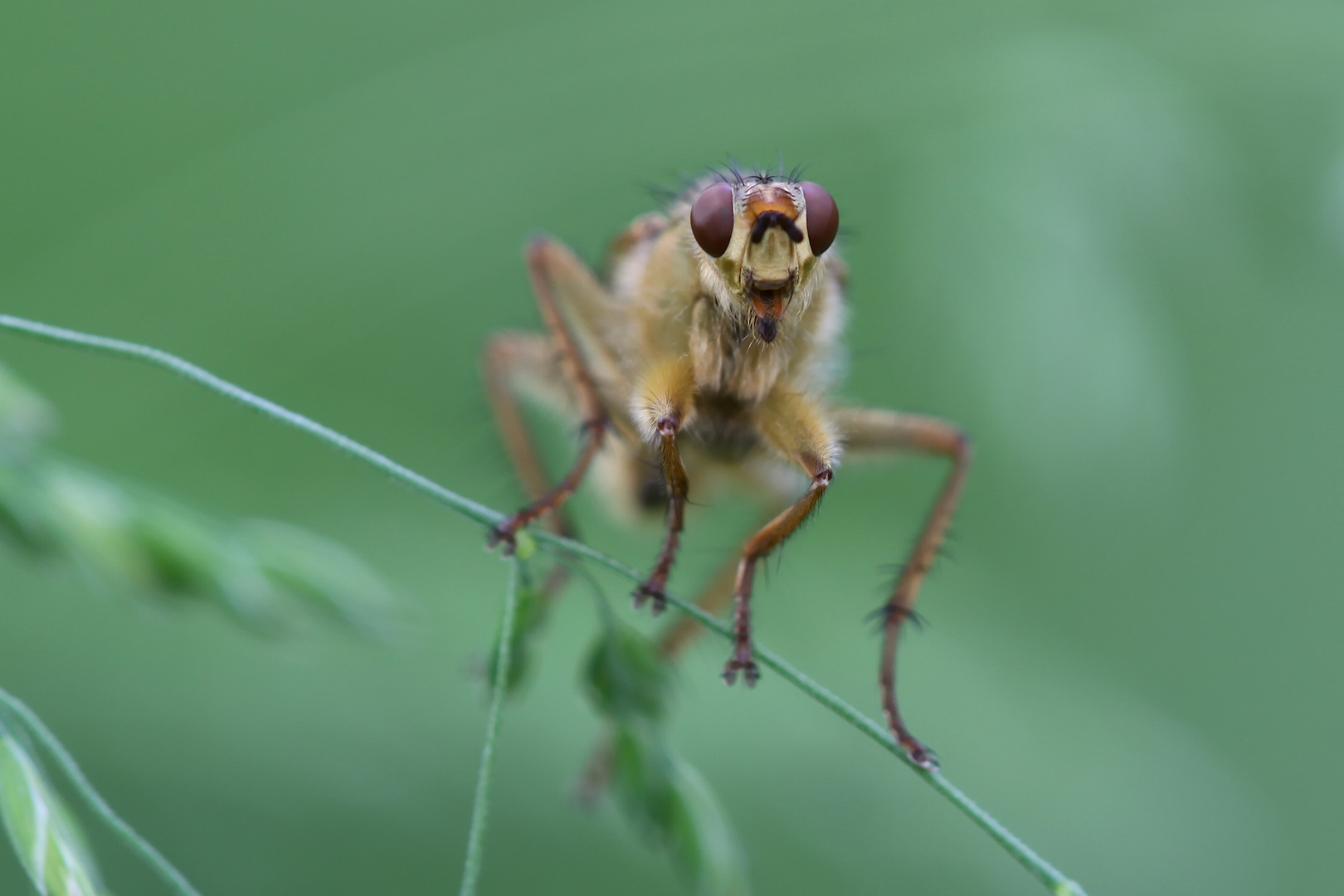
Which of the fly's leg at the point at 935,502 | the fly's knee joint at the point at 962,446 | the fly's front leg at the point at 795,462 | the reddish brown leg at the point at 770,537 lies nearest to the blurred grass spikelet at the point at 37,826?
the fly's front leg at the point at 795,462

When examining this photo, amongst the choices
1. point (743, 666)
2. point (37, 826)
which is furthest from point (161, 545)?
point (743, 666)

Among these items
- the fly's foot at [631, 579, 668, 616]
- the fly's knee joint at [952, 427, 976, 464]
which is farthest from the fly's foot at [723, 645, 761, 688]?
the fly's knee joint at [952, 427, 976, 464]

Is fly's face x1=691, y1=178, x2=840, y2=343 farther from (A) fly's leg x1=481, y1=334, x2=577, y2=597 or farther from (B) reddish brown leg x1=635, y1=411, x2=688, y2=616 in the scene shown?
(A) fly's leg x1=481, y1=334, x2=577, y2=597

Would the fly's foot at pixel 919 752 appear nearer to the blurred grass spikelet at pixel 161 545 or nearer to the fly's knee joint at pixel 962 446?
the fly's knee joint at pixel 962 446

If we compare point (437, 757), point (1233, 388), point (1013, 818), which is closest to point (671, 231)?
point (437, 757)

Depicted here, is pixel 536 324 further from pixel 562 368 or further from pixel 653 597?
pixel 653 597

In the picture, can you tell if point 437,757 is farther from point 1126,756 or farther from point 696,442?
point 1126,756
